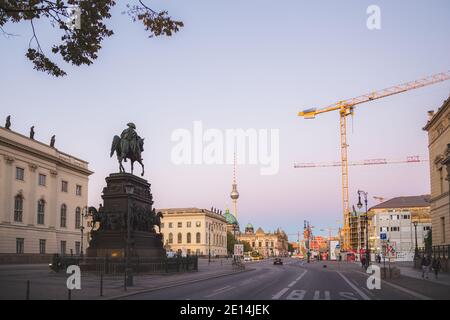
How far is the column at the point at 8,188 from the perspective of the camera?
70.2 m

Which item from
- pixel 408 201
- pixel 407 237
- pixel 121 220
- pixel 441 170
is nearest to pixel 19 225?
pixel 121 220

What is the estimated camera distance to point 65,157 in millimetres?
91750

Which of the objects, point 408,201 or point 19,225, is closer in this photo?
point 19,225

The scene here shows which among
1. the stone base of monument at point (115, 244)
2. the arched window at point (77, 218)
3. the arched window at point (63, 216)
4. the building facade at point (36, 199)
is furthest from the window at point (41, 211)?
the stone base of monument at point (115, 244)

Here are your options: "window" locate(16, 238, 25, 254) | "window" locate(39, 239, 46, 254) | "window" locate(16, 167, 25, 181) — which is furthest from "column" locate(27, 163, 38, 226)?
"window" locate(39, 239, 46, 254)

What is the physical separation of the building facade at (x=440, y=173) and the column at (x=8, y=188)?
57.1 metres

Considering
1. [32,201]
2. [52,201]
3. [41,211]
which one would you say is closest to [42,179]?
[52,201]

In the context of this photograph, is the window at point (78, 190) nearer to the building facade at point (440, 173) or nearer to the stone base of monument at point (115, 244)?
the stone base of monument at point (115, 244)

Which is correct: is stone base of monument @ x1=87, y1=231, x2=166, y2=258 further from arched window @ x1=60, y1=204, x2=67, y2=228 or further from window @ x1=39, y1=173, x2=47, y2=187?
arched window @ x1=60, y1=204, x2=67, y2=228

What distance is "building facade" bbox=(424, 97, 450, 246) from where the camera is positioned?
190 feet

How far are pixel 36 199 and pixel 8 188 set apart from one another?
324 inches

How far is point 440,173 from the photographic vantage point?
62.7 m
